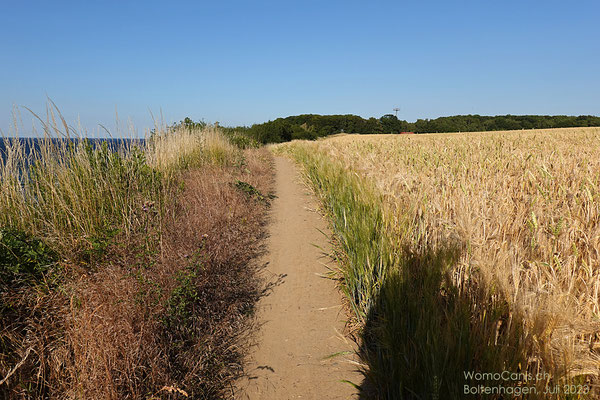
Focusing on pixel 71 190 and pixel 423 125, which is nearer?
pixel 71 190

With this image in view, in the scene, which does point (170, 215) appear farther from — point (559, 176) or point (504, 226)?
point (559, 176)

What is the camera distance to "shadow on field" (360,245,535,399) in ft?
4.96

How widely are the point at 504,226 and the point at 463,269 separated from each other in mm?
492

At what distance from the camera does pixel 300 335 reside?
282 cm

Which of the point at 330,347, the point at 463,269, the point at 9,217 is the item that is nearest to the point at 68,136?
the point at 9,217

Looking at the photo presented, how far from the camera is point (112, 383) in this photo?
1.81m

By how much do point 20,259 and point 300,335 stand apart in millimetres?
2678

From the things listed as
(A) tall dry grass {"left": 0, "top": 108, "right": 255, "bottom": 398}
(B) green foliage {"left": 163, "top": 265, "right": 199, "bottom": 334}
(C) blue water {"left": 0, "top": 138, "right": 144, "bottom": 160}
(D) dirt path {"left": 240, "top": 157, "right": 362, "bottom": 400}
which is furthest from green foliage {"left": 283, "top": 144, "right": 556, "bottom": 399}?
(C) blue water {"left": 0, "top": 138, "right": 144, "bottom": 160}

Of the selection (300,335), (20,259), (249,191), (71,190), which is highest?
(71,190)

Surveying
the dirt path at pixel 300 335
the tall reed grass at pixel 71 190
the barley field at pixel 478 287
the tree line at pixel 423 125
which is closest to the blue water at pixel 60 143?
the tall reed grass at pixel 71 190

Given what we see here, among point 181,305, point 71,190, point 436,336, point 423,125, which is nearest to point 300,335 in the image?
point 181,305

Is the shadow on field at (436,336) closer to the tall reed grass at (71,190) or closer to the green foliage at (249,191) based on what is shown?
the tall reed grass at (71,190)

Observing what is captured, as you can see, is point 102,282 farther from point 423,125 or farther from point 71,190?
point 423,125

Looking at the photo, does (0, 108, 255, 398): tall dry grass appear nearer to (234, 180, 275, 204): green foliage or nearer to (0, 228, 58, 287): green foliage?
(0, 228, 58, 287): green foliage
